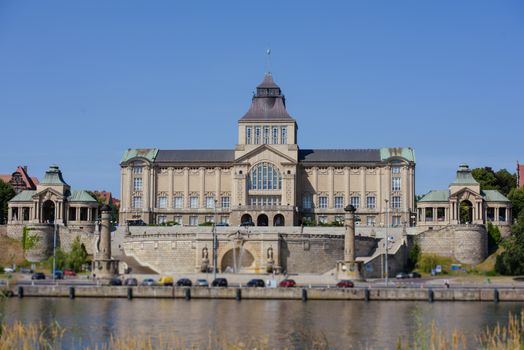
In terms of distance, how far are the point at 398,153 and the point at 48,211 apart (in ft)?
158

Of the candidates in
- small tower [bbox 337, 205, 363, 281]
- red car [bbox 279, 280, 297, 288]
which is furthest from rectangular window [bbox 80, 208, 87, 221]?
red car [bbox 279, 280, 297, 288]

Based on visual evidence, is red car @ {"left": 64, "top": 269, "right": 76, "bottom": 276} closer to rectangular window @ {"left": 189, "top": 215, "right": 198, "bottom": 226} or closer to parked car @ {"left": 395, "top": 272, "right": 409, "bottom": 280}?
rectangular window @ {"left": 189, "top": 215, "right": 198, "bottom": 226}

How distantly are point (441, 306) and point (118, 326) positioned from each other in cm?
2716

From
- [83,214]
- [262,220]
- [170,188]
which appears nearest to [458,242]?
[262,220]

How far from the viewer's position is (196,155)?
139250 millimetres

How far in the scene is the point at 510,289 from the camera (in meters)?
A: 81.9

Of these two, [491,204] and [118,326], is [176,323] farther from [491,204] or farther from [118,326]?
[491,204]

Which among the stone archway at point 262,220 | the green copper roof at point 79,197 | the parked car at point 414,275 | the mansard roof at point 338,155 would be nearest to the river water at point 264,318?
the parked car at point 414,275

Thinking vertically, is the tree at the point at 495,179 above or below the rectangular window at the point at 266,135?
below

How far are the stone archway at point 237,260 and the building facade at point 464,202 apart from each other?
959 inches

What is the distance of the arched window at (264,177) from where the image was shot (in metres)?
133

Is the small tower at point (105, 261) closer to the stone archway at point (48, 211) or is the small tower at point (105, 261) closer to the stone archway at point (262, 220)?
the stone archway at point (48, 211)

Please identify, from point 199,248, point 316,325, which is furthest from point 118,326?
point 199,248

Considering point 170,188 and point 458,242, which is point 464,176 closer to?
point 458,242
